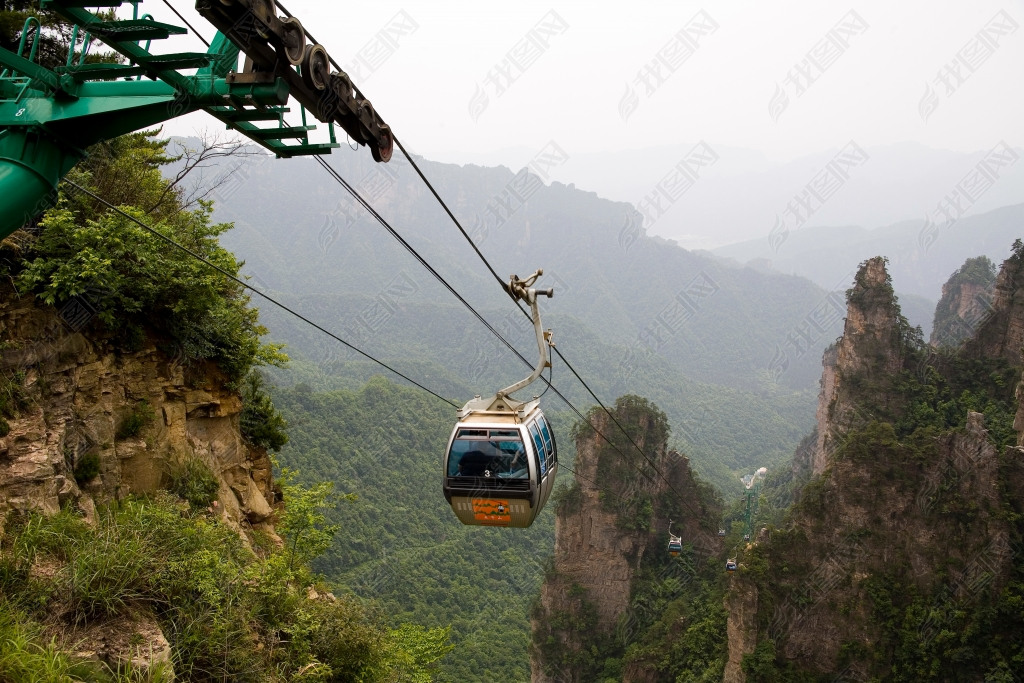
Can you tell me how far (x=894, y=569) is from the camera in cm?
2009

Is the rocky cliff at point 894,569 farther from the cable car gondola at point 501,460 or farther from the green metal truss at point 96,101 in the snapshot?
the green metal truss at point 96,101

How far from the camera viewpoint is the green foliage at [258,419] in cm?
1243

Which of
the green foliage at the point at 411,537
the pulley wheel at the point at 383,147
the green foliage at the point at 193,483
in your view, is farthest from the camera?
the green foliage at the point at 411,537

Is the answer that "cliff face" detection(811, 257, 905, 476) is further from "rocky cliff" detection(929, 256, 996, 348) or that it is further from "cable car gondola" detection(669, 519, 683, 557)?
"rocky cliff" detection(929, 256, 996, 348)

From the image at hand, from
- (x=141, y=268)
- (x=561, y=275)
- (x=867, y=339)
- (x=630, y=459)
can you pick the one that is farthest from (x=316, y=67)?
(x=561, y=275)

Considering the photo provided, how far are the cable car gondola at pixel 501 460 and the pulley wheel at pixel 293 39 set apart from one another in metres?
5.45

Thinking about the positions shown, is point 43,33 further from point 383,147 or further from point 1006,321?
point 1006,321

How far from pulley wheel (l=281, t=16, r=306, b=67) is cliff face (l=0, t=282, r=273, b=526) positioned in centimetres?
535

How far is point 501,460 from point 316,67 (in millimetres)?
6108

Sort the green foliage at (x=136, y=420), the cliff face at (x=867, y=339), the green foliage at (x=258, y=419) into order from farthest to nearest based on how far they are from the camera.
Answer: the cliff face at (x=867, y=339), the green foliage at (x=258, y=419), the green foliage at (x=136, y=420)

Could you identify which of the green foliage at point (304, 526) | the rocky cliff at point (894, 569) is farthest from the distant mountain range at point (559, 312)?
the green foliage at point (304, 526)

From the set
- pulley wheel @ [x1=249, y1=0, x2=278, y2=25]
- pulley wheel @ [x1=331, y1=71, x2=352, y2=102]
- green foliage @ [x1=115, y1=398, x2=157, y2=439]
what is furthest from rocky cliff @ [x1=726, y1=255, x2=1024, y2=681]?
pulley wheel @ [x1=249, y1=0, x2=278, y2=25]

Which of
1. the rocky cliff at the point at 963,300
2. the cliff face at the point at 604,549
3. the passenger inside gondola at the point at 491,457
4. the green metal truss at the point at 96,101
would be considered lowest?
the cliff face at the point at 604,549

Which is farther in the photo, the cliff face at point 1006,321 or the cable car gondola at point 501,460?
the cliff face at point 1006,321
